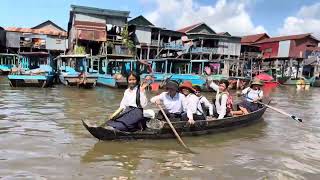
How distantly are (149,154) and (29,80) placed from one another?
14.3 metres

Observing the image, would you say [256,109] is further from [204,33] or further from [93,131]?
[204,33]

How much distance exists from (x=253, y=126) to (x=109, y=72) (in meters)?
15.5

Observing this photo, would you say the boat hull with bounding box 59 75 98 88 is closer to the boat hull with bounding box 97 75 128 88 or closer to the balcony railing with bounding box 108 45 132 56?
the boat hull with bounding box 97 75 128 88

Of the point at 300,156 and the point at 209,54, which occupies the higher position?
the point at 209,54

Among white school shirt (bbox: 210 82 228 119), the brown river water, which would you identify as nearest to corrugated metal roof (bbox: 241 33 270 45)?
the brown river water

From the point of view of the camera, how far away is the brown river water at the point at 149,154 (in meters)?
5.90

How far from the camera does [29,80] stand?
19.5 meters

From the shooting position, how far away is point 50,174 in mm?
5582

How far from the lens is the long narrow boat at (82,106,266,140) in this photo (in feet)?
A: 23.4

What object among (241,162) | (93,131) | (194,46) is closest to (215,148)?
(241,162)

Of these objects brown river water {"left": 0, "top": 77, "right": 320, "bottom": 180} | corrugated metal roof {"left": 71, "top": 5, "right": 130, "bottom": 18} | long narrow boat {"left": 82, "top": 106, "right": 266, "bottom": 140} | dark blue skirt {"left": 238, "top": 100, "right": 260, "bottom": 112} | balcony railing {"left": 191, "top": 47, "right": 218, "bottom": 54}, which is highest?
corrugated metal roof {"left": 71, "top": 5, "right": 130, "bottom": 18}

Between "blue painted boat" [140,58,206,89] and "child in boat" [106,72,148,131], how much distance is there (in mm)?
14847

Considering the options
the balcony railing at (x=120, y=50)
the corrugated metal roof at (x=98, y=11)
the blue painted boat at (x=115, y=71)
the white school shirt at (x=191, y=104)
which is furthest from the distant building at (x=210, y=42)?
the white school shirt at (x=191, y=104)

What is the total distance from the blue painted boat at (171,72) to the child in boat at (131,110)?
14847 mm
